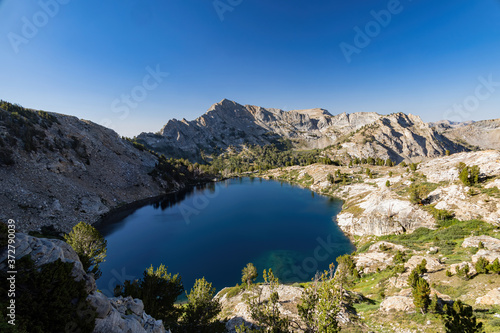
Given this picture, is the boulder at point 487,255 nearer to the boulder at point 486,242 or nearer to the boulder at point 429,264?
the boulder at point 486,242

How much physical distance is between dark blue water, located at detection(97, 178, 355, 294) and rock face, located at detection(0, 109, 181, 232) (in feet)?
47.8

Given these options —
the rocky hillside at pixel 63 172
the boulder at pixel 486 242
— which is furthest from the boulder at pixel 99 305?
the rocky hillside at pixel 63 172

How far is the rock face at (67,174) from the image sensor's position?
189 feet

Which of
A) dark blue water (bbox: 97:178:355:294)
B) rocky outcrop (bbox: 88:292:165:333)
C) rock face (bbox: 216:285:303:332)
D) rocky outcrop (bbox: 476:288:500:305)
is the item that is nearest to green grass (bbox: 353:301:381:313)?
rock face (bbox: 216:285:303:332)

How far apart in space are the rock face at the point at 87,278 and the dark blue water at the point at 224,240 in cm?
2796

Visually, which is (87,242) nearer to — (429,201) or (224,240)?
(224,240)

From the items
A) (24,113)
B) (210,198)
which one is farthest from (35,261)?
(24,113)

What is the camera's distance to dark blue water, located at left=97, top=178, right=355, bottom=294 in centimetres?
4578

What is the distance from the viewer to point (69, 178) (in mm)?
80188

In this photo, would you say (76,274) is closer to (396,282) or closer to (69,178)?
(396,282)

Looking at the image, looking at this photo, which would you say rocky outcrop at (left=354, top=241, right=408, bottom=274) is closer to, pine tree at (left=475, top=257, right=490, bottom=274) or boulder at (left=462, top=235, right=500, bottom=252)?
boulder at (left=462, top=235, right=500, bottom=252)

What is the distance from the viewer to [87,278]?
1422 cm

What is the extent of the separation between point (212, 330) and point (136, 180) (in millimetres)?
Result: 110371

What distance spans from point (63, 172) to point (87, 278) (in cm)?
9287
